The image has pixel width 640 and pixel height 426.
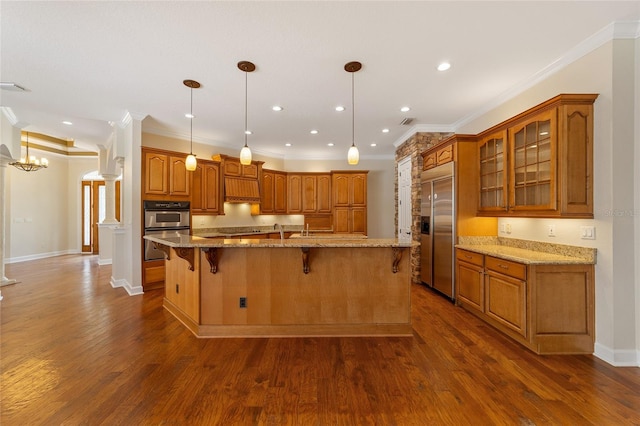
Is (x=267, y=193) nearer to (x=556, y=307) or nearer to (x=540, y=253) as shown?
(x=540, y=253)

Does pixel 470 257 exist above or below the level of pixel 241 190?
below

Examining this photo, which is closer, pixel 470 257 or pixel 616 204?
pixel 616 204

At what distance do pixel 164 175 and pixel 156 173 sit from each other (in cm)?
13

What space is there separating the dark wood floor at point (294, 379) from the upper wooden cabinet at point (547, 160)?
1.47 metres

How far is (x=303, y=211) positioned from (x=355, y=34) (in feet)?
16.6

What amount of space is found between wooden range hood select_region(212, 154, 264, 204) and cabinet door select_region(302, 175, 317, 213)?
1.23m

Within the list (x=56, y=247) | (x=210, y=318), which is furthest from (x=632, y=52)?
(x=56, y=247)

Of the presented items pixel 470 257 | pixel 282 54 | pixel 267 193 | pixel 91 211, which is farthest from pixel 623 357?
pixel 91 211

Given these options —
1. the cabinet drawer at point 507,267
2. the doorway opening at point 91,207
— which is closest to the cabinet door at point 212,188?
the doorway opening at point 91,207

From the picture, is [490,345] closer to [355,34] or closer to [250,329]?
[250,329]

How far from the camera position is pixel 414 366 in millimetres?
2408

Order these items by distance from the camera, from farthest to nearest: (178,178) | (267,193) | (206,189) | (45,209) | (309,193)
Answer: (45,209) < (309,193) < (267,193) < (206,189) < (178,178)

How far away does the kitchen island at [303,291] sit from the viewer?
301 cm

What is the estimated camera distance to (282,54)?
2773mm
